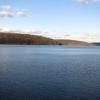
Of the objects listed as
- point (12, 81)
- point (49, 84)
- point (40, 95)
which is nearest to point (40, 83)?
point (49, 84)

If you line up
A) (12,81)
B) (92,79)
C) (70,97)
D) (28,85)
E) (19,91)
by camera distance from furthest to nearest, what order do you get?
(92,79) < (12,81) < (28,85) < (19,91) < (70,97)

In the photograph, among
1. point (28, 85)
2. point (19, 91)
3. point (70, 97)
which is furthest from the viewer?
point (28, 85)

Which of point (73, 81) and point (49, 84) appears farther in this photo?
point (73, 81)

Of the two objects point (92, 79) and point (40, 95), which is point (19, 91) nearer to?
point (40, 95)

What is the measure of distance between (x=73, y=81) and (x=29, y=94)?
810cm

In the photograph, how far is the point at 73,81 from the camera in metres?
29.8

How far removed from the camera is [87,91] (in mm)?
24703

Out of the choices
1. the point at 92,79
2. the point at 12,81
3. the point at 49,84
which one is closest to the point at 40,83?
the point at 49,84

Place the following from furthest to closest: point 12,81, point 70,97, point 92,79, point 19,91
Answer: point 92,79, point 12,81, point 19,91, point 70,97

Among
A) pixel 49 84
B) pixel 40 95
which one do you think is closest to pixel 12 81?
pixel 49 84

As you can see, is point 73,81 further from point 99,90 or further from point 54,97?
point 54,97

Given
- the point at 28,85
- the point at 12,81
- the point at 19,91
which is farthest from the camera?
the point at 12,81

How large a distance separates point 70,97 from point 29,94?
12.8 ft

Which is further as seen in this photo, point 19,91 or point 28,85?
point 28,85
